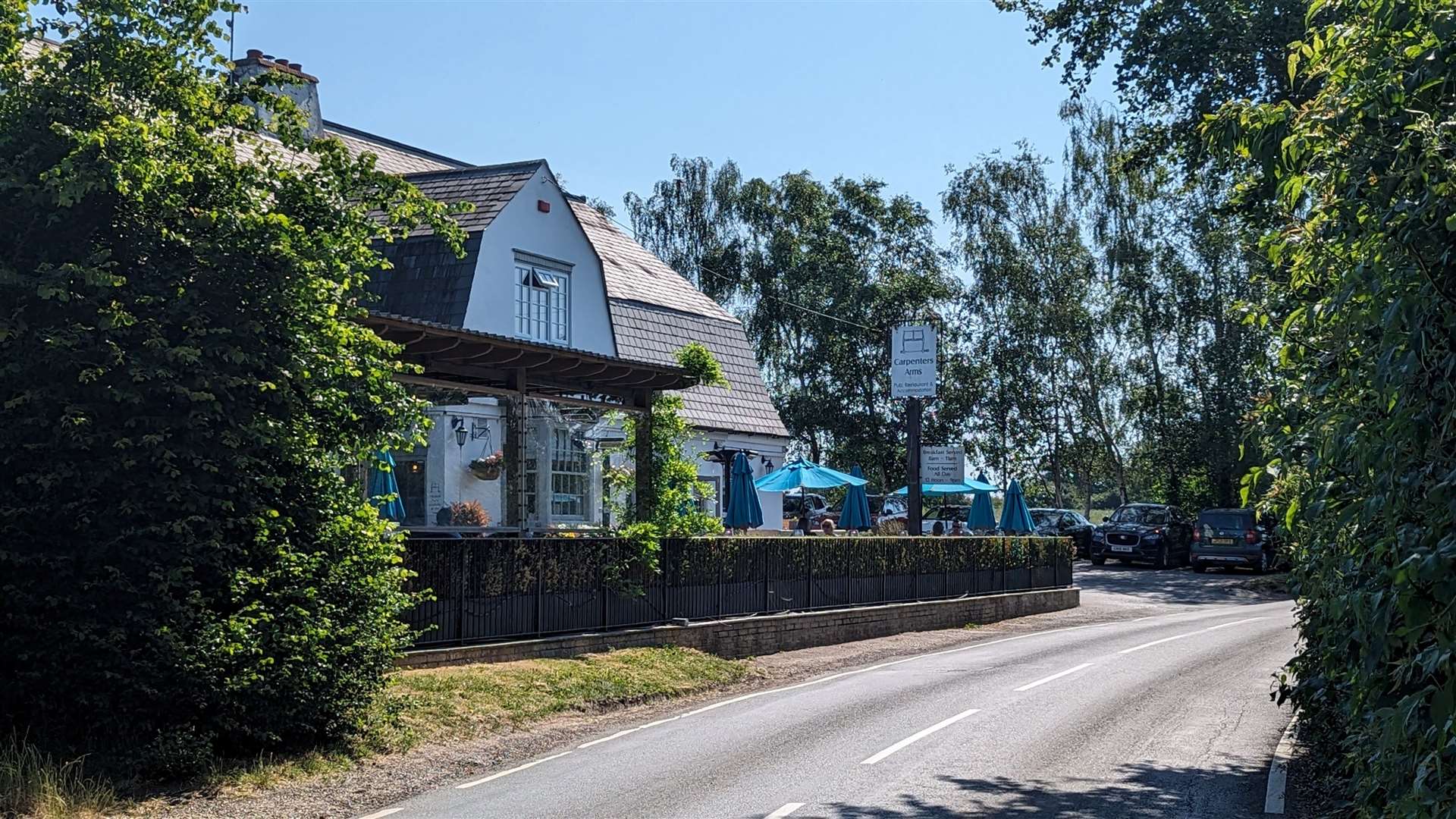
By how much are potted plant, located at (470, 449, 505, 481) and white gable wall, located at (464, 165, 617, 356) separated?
456cm

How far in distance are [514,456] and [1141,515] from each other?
1191 inches

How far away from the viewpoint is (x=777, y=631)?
21.9 metres

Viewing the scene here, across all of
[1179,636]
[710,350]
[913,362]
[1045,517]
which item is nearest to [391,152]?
[710,350]

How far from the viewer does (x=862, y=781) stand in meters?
10.6

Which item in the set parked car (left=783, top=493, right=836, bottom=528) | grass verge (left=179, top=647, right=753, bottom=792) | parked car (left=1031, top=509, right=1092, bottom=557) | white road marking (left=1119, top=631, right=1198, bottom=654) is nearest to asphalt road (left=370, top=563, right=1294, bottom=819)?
white road marking (left=1119, top=631, right=1198, bottom=654)

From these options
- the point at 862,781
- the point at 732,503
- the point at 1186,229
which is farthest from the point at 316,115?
the point at 1186,229

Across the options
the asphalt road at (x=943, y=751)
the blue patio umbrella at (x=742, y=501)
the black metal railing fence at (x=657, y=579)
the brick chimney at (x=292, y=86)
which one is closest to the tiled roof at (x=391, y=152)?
the brick chimney at (x=292, y=86)

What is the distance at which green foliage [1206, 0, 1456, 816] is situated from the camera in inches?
178

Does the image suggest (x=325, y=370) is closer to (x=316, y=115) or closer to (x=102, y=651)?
(x=102, y=651)

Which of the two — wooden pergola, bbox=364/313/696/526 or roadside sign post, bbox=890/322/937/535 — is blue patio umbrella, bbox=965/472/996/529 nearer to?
roadside sign post, bbox=890/322/937/535

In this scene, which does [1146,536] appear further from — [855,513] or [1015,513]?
[855,513]

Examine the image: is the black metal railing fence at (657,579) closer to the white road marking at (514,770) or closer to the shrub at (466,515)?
the white road marking at (514,770)

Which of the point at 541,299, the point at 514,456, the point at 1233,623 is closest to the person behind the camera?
the point at 514,456

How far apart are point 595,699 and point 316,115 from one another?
668 inches
